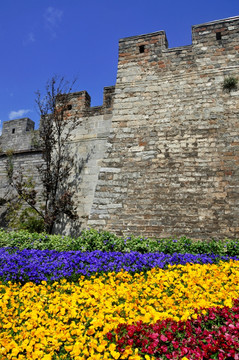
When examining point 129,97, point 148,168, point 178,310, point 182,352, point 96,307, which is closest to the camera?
point 182,352

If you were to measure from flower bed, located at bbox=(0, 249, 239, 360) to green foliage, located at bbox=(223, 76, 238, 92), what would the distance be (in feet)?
15.4

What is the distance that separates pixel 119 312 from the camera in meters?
3.30

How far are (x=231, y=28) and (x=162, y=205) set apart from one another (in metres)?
5.29

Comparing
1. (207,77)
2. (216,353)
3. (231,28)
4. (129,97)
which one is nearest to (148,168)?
(129,97)

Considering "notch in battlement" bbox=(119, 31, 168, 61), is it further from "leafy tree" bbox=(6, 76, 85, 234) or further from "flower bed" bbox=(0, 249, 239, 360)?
"flower bed" bbox=(0, 249, 239, 360)

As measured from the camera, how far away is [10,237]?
7.71 meters

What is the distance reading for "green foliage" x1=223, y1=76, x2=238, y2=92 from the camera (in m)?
7.57

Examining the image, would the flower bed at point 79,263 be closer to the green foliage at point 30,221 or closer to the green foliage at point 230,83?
the green foliage at point 30,221

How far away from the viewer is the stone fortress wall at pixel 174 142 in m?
6.91

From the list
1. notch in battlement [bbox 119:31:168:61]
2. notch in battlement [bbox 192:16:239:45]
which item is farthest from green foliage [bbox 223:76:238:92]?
notch in battlement [bbox 119:31:168:61]

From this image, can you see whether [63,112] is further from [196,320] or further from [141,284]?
[196,320]

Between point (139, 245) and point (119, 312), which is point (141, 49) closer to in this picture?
point (139, 245)

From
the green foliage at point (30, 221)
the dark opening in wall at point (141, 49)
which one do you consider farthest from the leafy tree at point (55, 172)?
the dark opening in wall at point (141, 49)

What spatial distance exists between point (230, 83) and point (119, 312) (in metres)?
6.60
